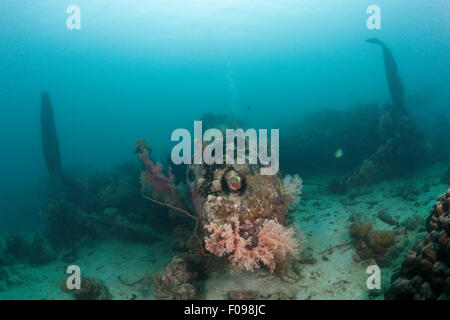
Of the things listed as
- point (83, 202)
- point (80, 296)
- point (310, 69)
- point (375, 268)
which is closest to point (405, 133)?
point (375, 268)

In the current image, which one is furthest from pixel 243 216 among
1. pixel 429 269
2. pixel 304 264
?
pixel 429 269

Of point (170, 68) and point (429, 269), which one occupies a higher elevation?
point (170, 68)

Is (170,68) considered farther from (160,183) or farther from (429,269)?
(429,269)

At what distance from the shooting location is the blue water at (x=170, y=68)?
30.4 metres

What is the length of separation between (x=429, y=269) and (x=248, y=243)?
8.20ft

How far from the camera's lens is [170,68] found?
89.7 meters

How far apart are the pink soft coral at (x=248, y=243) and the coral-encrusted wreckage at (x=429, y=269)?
A: 165cm

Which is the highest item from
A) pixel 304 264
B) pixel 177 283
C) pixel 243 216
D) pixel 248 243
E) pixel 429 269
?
pixel 243 216

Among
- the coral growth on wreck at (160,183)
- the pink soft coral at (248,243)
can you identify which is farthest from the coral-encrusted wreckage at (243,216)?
the coral growth on wreck at (160,183)

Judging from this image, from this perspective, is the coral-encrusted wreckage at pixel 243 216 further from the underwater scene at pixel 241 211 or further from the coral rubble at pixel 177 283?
the coral rubble at pixel 177 283

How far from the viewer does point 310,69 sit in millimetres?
135125

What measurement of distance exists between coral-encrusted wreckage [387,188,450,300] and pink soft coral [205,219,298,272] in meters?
1.65

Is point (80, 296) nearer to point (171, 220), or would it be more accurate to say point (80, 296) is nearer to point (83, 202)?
point (171, 220)

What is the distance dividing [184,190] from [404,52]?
428 ft
